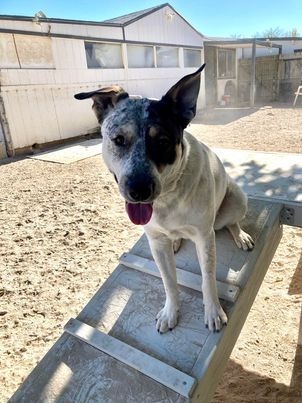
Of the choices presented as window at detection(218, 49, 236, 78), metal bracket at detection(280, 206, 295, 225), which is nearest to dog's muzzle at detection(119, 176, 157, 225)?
metal bracket at detection(280, 206, 295, 225)

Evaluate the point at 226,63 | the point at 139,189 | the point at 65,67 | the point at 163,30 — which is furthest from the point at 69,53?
the point at 226,63

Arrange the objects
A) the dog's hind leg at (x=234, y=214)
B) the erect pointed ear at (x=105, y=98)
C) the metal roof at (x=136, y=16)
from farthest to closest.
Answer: the metal roof at (x=136, y=16), the dog's hind leg at (x=234, y=214), the erect pointed ear at (x=105, y=98)

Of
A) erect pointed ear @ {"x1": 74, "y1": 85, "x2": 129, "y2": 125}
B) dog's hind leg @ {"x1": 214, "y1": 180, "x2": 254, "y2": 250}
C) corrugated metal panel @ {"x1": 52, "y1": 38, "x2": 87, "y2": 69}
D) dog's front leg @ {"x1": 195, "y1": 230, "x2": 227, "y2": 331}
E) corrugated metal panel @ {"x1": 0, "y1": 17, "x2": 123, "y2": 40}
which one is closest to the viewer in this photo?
erect pointed ear @ {"x1": 74, "y1": 85, "x2": 129, "y2": 125}

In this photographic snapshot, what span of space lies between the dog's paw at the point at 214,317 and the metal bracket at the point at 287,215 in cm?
154

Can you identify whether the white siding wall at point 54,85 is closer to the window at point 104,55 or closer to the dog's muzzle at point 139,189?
the window at point 104,55

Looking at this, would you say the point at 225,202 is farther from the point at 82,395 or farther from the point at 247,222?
the point at 82,395

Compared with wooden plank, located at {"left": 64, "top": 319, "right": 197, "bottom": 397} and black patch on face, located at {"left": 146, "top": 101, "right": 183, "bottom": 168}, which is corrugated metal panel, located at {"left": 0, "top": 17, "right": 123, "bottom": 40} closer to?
black patch on face, located at {"left": 146, "top": 101, "right": 183, "bottom": 168}

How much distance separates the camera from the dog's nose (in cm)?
154

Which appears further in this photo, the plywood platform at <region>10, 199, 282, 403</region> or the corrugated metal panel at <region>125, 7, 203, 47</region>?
the corrugated metal panel at <region>125, 7, 203, 47</region>

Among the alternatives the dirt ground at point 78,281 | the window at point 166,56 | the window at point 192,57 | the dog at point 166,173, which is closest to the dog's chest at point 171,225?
the dog at point 166,173

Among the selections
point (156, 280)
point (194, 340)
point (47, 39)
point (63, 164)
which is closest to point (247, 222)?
point (156, 280)

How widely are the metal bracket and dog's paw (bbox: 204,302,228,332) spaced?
1.54 meters

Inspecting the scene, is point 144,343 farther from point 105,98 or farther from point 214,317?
point 105,98

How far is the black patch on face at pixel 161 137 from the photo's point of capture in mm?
1624
